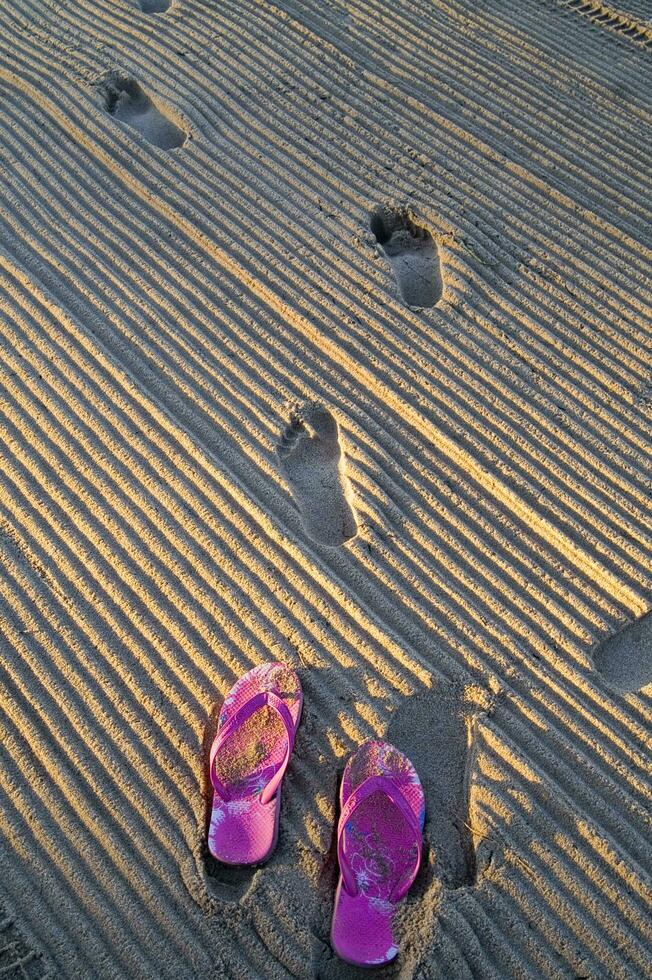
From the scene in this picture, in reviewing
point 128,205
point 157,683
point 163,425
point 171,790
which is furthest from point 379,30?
point 171,790

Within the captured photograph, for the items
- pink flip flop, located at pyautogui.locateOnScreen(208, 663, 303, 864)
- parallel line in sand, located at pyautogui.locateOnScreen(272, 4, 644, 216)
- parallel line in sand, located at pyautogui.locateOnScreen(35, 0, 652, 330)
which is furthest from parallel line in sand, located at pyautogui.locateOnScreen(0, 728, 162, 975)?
parallel line in sand, located at pyautogui.locateOnScreen(272, 4, 644, 216)

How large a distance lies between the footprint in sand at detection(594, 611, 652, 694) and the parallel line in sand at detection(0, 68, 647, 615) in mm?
72

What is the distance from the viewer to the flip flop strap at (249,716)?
256 cm

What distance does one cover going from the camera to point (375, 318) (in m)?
3.62

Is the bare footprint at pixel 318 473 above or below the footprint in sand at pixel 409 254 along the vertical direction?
below

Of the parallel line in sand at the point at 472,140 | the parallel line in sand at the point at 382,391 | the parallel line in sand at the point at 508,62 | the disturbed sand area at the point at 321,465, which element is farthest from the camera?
the parallel line in sand at the point at 508,62

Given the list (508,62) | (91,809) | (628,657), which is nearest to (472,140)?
(508,62)

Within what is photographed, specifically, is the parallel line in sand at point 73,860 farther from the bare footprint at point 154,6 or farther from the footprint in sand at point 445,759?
the bare footprint at point 154,6

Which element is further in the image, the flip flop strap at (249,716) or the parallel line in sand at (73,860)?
the flip flop strap at (249,716)

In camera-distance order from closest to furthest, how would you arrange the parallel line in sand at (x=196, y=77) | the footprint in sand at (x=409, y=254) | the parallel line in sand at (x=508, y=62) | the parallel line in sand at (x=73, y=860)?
1. the parallel line in sand at (x=73, y=860)
2. the footprint in sand at (x=409, y=254)
3. the parallel line in sand at (x=196, y=77)
4. the parallel line in sand at (x=508, y=62)

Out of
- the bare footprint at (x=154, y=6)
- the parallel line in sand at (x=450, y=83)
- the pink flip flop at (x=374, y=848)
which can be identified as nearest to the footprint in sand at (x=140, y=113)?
the bare footprint at (x=154, y=6)

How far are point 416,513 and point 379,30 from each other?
3194mm

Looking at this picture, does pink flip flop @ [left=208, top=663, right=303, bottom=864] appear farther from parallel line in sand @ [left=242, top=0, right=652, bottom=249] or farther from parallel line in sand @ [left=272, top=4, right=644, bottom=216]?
parallel line in sand @ [left=272, top=4, right=644, bottom=216]

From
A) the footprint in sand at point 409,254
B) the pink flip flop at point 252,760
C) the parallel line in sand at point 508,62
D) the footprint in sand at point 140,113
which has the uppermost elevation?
the footprint in sand at point 140,113
